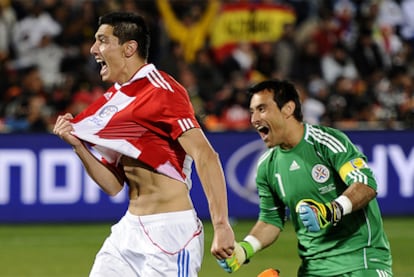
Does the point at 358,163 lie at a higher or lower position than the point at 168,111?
lower

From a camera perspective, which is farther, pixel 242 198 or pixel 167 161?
pixel 242 198

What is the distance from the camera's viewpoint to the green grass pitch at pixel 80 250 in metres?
10.8

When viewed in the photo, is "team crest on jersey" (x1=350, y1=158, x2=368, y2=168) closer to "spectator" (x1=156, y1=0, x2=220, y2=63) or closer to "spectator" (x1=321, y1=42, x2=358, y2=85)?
"spectator" (x1=156, y1=0, x2=220, y2=63)

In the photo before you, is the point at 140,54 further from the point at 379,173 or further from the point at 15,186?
the point at 379,173

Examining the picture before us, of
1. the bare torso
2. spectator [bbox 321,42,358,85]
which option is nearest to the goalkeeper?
the bare torso

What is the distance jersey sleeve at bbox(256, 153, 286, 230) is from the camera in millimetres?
6531

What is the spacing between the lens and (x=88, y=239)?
12891mm

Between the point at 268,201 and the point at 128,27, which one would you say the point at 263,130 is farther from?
the point at 128,27

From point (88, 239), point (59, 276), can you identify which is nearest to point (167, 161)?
point (59, 276)

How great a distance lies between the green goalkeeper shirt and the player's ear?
4.21ft

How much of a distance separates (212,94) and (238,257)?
34.7 ft

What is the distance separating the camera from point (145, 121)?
5.56 meters

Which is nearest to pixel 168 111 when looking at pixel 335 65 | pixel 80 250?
pixel 80 250

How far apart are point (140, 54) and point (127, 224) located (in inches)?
36.5
